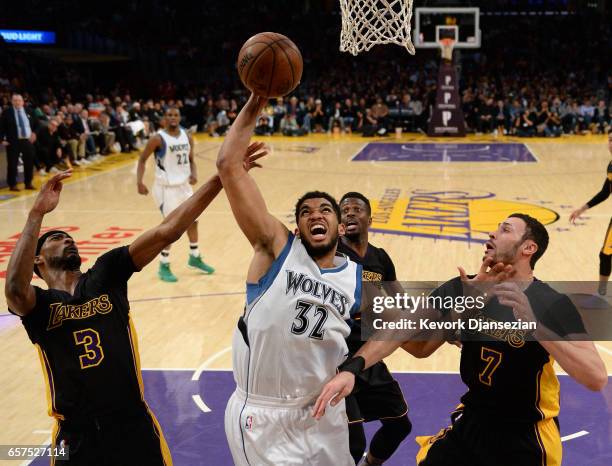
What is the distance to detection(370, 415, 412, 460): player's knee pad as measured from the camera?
4.66 meters

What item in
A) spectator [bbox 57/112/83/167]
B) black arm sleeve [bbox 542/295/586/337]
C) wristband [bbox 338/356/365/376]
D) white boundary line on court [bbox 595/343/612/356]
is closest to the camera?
black arm sleeve [bbox 542/295/586/337]

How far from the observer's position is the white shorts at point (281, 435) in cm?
350

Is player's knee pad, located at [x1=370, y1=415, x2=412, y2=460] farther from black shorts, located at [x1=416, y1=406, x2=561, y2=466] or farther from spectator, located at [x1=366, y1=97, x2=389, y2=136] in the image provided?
spectator, located at [x1=366, y1=97, x2=389, y2=136]

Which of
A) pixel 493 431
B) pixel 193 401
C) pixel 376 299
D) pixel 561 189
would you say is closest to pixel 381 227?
pixel 561 189

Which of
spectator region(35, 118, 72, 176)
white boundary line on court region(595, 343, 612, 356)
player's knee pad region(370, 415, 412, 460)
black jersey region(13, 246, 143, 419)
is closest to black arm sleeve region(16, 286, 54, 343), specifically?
black jersey region(13, 246, 143, 419)

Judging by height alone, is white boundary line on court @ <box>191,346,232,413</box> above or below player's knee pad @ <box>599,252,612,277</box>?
below

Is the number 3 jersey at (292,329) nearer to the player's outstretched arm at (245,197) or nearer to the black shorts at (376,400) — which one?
the player's outstretched arm at (245,197)

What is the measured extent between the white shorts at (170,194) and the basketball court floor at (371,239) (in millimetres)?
808

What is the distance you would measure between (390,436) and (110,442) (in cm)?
183

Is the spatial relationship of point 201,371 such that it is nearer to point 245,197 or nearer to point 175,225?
point 175,225

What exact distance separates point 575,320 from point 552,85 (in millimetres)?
29659

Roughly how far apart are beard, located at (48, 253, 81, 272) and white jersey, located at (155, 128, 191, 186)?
569 centimetres

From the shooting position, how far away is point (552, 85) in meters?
31.0

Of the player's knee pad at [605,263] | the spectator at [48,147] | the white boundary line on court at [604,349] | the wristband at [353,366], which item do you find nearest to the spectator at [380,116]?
the spectator at [48,147]
